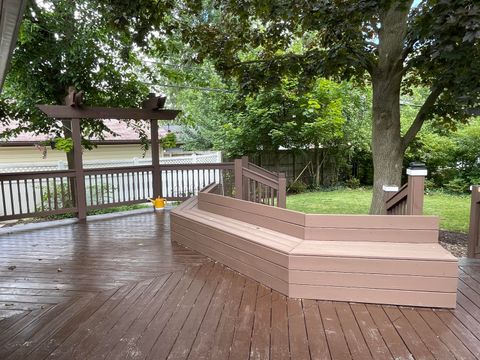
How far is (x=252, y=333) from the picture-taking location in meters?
2.21

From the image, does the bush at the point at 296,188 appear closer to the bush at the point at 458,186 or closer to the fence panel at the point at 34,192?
the bush at the point at 458,186

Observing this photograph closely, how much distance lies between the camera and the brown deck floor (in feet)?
6.63

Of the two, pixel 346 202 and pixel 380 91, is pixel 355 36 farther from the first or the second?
pixel 346 202

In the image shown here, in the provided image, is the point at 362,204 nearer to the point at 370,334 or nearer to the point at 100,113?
the point at 100,113

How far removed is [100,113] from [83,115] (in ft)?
1.03

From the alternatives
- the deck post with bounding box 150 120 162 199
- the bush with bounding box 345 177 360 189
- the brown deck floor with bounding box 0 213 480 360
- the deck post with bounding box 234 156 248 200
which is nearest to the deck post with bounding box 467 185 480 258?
the brown deck floor with bounding box 0 213 480 360

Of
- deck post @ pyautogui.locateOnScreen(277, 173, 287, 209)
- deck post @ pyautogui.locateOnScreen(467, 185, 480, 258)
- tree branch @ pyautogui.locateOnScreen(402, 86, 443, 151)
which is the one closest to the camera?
deck post @ pyautogui.locateOnScreen(467, 185, 480, 258)

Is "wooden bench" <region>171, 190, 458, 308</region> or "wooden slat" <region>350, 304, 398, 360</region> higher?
"wooden bench" <region>171, 190, 458, 308</region>

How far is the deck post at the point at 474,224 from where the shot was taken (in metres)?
3.36

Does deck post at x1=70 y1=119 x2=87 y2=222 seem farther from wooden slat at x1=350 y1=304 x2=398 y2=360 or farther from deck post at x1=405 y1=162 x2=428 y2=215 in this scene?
deck post at x1=405 y1=162 x2=428 y2=215

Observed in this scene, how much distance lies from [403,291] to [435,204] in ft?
21.9

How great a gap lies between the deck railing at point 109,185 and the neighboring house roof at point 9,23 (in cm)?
373

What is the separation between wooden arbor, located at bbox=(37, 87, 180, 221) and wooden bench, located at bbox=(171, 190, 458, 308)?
3.55 meters

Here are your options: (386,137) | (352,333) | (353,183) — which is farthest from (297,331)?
(353,183)
